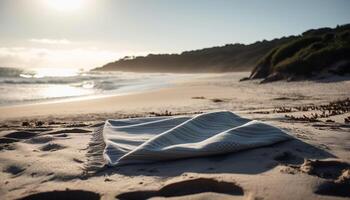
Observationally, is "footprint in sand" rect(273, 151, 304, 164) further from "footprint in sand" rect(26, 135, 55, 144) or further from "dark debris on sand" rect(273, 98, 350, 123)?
"footprint in sand" rect(26, 135, 55, 144)

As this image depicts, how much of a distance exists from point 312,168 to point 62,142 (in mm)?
2901

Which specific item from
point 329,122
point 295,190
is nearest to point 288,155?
point 295,190

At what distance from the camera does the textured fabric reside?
3.27 metres

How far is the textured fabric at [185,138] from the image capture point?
327 cm

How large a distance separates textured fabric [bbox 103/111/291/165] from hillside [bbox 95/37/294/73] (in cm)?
4655

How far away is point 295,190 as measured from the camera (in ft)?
8.05

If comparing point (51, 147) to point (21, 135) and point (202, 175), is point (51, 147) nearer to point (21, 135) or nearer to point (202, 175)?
point (21, 135)

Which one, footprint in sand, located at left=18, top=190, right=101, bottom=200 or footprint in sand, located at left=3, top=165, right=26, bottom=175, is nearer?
footprint in sand, located at left=18, top=190, right=101, bottom=200

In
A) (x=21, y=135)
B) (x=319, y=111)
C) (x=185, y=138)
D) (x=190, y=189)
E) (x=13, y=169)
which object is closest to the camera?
(x=190, y=189)

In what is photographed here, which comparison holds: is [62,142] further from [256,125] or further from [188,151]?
[256,125]

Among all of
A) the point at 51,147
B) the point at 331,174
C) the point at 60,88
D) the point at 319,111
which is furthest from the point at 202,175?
the point at 60,88

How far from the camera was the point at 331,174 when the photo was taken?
2770 millimetres

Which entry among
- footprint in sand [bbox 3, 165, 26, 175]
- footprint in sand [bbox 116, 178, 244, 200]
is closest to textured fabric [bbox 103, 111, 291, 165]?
footprint in sand [bbox 116, 178, 244, 200]

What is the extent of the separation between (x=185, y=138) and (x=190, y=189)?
3.21 ft
